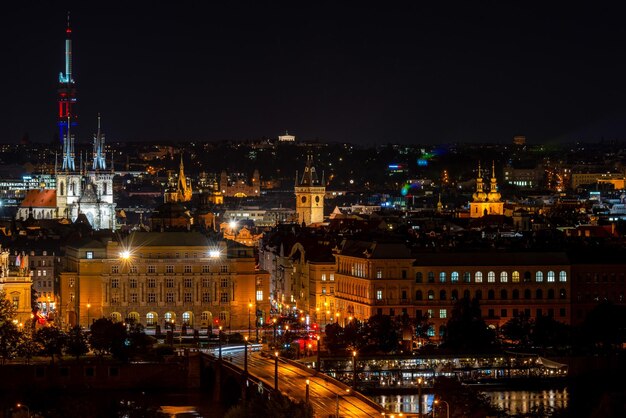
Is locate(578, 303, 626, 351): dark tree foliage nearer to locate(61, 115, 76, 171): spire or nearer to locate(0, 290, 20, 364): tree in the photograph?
locate(0, 290, 20, 364): tree

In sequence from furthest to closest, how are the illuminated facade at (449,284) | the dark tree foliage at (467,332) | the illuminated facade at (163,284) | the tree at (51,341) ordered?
the illuminated facade at (163,284), the illuminated facade at (449,284), the dark tree foliage at (467,332), the tree at (51,341)

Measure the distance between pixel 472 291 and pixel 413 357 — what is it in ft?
38.4

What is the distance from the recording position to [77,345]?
60.1 meters

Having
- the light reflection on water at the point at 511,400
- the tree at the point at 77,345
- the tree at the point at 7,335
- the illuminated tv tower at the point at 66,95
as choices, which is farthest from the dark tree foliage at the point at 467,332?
the illuminated tv tower at the point at 66,95

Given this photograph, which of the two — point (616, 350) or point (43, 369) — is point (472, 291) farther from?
point (43, 369)

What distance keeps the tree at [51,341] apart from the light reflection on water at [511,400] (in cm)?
1016

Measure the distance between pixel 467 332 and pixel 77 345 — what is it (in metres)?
13.3

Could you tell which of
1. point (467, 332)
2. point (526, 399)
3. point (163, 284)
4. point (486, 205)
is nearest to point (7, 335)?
point (163, 284)

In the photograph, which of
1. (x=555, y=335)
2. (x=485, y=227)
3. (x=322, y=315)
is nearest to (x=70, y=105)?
(x=485, y=227)

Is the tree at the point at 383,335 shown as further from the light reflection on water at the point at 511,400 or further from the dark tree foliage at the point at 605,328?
the dark tree foliage at the point at 605,328

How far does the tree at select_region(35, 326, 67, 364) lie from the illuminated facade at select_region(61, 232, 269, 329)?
9.67m

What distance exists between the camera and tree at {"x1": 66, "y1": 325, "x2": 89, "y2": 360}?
6012 centimetres

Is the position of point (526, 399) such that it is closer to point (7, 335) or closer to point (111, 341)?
point (111, 341)

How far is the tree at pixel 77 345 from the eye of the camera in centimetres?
6012
